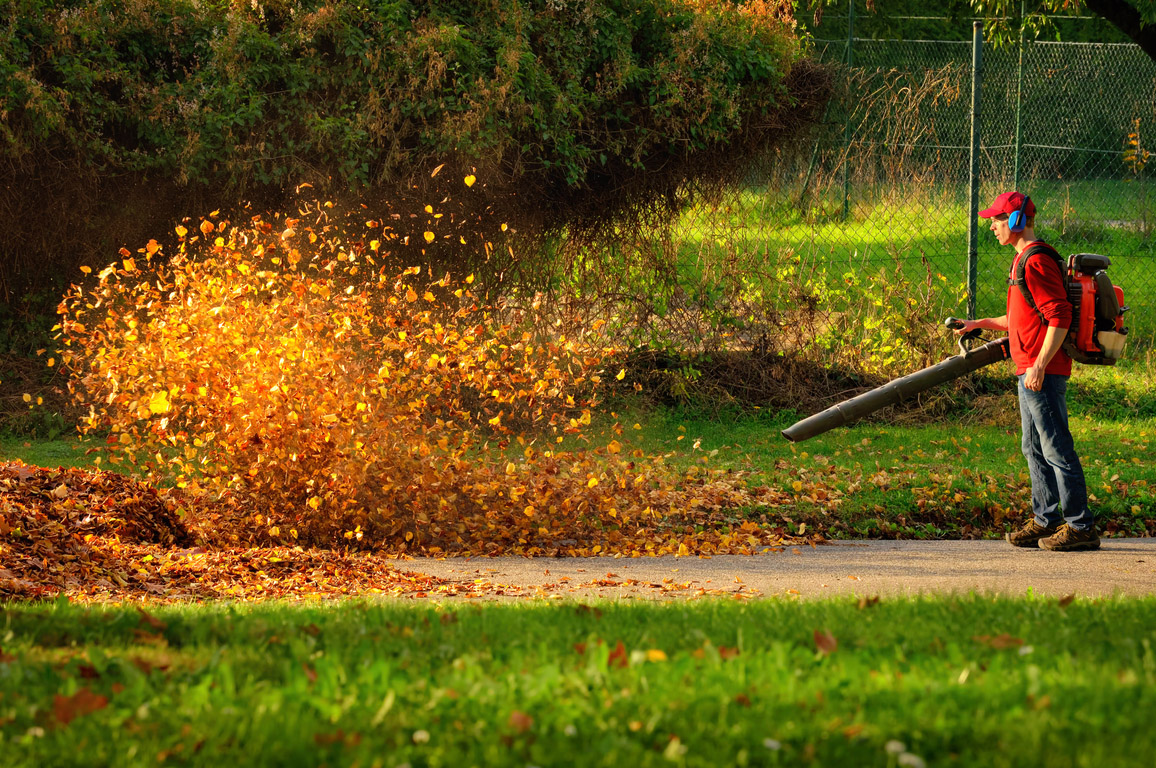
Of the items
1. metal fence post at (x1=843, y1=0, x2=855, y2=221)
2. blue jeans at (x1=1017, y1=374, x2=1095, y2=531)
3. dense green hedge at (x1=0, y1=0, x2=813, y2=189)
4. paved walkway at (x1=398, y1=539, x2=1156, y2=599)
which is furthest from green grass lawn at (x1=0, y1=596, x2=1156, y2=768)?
metal fence post at (x1=843, y1=0, x2=855, y2=221)

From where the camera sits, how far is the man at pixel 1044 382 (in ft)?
21.0

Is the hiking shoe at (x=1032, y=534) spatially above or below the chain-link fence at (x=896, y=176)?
→ below

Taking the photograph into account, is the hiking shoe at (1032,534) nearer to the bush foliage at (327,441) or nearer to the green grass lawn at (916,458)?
the green grass lawn at (916,458)

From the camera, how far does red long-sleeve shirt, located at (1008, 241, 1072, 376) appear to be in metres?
6.37

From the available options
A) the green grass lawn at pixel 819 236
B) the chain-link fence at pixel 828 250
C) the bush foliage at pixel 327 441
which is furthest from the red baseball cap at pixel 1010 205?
the green grass lawn at pixel 819 236

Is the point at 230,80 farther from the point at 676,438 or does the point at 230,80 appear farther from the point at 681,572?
the point at 681,572

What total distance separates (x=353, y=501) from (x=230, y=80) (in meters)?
4.43

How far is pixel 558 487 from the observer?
7410mm

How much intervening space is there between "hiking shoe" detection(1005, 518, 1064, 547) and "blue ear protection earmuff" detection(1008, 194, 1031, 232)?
5.51ft

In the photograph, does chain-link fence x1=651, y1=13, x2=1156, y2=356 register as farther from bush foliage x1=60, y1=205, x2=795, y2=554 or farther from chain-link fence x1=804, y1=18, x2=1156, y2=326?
bush foliage x1=60, y1=205, x2=795, y2=554

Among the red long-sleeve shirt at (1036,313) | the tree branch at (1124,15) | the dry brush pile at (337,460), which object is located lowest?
the dry brush pile at (337,460)

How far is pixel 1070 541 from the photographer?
6.53 meters

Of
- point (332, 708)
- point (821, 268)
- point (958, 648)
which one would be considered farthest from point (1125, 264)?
point (332, 708)

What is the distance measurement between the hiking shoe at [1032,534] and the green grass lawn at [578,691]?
2.43 metres
